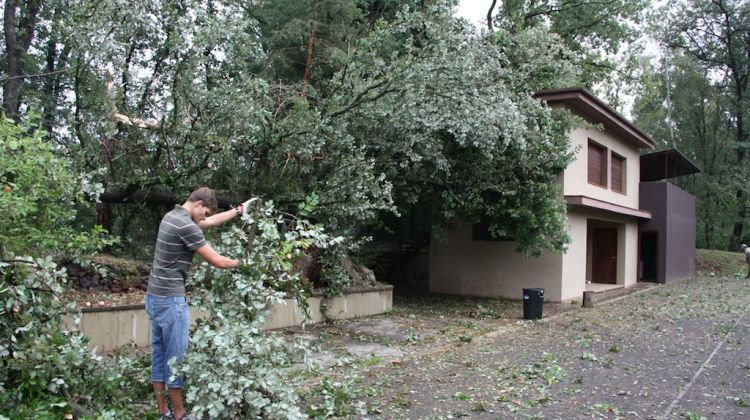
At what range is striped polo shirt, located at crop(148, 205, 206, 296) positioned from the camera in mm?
Result: 3791

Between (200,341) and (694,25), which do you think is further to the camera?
A: (694,25)

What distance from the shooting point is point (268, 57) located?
45.8ft

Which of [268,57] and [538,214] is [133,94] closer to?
[268,57]

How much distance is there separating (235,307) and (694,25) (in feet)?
122

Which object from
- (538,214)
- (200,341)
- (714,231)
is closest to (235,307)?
Answer: (200,341)

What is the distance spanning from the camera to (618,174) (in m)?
18.6

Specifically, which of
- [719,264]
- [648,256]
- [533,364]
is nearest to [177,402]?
[533,364]

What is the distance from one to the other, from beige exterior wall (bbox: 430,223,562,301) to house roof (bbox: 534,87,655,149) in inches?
145

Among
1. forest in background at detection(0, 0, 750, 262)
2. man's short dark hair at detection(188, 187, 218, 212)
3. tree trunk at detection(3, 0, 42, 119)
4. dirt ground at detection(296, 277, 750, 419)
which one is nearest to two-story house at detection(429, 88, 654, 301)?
forest in background at detection(0, 0, 750, 262)

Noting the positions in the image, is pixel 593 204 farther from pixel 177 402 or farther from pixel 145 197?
pixel 177 402

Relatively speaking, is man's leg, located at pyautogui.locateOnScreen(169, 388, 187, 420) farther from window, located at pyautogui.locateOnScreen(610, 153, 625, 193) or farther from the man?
window, located at pyautogui.locateOnScreen(610, 153, 625, 193)

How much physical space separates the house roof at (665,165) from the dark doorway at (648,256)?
3.20 m

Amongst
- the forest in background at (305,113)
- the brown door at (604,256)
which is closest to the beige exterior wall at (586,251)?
the brown door at (604,256)

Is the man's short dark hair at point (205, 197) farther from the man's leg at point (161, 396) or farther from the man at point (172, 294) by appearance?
the man's leg at point (161, 396)
